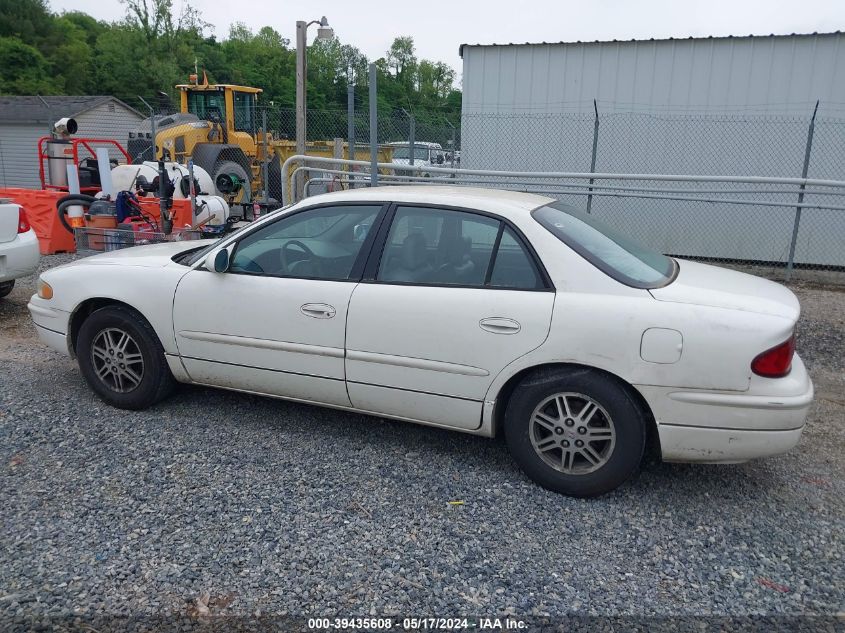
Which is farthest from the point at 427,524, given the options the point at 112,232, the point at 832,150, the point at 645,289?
the point at 832,150

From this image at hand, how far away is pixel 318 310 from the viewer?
3.85m

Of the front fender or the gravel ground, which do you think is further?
the front fender

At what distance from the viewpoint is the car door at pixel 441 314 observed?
3.48 m

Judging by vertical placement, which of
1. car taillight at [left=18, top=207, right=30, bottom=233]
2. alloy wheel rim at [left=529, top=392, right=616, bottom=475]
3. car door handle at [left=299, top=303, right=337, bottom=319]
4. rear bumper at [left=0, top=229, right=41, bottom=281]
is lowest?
alloy wheel rim at [left=529, top=392, right=616, bottom=475]

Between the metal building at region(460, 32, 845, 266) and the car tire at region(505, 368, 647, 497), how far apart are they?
6.69 metres

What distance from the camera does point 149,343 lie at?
433 cm

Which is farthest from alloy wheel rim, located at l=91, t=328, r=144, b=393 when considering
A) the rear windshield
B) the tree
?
the tree

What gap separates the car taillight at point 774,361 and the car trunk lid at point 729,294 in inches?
6.4

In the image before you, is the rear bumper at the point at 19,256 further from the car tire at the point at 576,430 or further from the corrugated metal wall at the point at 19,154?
the corrugated metal wall at the point at 19,154

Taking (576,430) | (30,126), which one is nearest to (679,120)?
(576,430)

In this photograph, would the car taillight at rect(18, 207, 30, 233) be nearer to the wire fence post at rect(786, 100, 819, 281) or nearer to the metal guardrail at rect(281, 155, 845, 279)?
the metal guardrail at rect(281, 155, 845, 279)

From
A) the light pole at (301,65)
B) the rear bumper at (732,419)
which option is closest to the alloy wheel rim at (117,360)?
the rear bumper at (732,419)

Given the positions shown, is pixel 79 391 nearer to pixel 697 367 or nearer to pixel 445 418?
pixel 445 418

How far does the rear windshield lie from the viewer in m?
3.51
